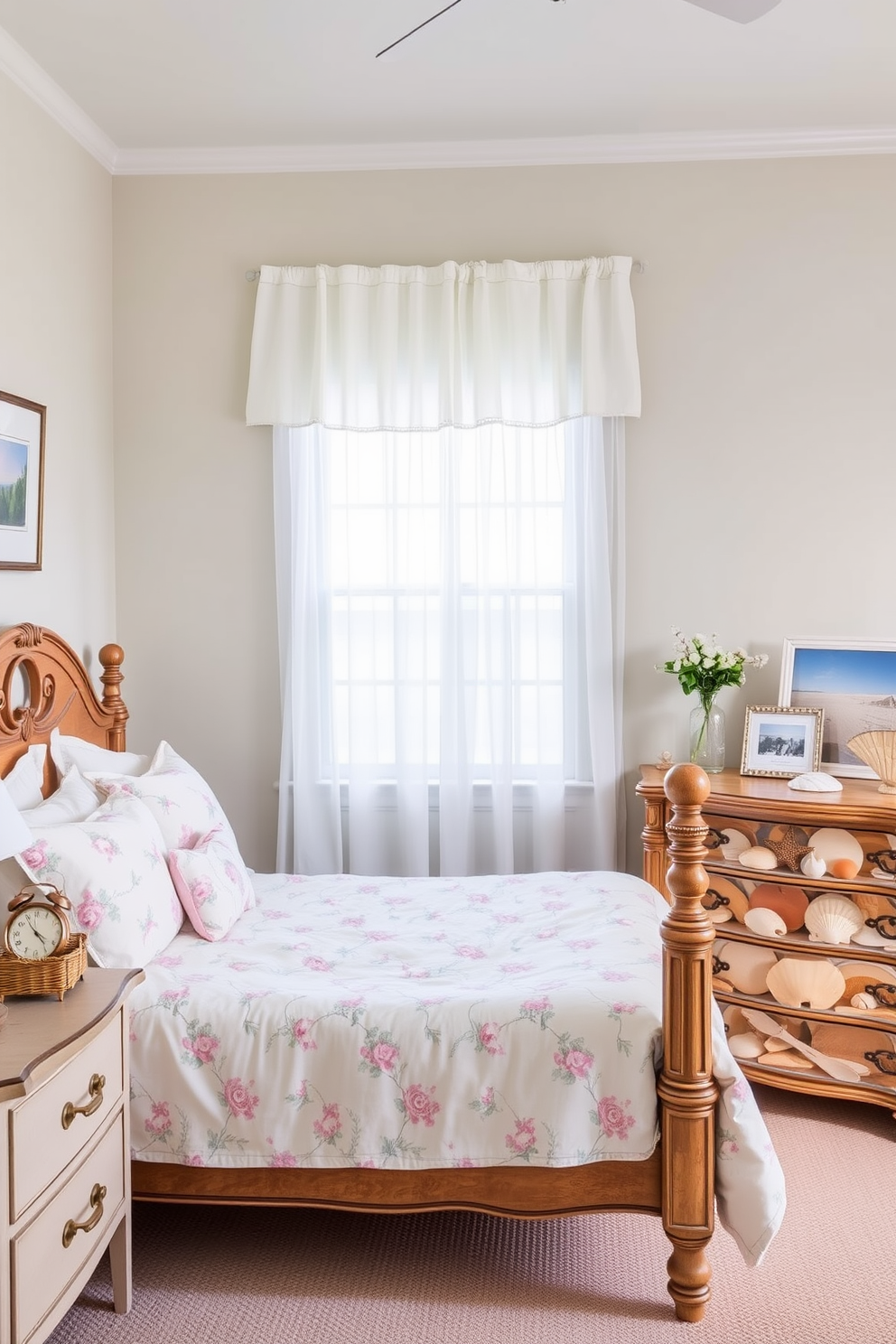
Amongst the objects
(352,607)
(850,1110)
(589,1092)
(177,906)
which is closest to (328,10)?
(352,607)

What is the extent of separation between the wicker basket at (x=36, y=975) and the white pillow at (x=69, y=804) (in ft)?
1.79

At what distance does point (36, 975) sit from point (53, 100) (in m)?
2.60

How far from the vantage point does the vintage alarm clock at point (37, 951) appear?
1.85m

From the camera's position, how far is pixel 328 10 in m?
2.61

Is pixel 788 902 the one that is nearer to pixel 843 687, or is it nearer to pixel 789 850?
pixel 789 850

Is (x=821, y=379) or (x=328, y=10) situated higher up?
(x=328, y=10)

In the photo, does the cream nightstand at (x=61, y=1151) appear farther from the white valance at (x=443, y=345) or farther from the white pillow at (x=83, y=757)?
the white valance at (x=443, y=345)

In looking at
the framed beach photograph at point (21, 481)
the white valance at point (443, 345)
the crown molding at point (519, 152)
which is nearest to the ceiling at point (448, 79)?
the crown molding at point (519, 152)

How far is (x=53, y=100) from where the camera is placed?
9.89 ft

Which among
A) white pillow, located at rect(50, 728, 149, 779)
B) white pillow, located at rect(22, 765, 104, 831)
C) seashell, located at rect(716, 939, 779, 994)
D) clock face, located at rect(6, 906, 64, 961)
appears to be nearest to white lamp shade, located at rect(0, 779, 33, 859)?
clock face, located at rect(6, 906, 64, 961)

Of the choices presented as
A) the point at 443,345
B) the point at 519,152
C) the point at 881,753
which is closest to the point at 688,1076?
the point at 881,753

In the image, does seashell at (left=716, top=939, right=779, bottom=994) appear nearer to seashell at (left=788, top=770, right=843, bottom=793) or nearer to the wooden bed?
seashell at (left=788, top=770, right=843, bottom=793)

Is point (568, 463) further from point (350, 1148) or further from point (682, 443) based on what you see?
point (350, 1148)

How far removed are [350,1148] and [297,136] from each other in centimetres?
307
